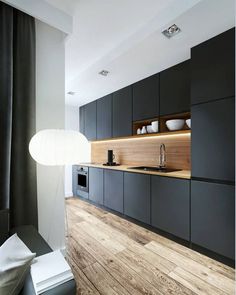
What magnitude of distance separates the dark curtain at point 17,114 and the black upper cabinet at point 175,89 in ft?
5.95

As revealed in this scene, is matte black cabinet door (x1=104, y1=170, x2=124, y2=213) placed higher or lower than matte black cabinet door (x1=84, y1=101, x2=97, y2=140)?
lower

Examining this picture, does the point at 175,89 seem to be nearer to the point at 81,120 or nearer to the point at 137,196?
the point at 137,196

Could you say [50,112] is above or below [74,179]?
above

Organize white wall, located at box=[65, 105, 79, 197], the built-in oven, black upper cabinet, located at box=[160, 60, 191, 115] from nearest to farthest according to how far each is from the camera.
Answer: black upper cabinet, located at box=[160, 60, 191, 115] < the built-in oven < white wall, located at box=[65, 105, 79, 197]

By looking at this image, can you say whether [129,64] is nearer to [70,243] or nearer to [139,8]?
[139,8]

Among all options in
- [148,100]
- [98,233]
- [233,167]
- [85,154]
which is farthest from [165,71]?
[98,233]

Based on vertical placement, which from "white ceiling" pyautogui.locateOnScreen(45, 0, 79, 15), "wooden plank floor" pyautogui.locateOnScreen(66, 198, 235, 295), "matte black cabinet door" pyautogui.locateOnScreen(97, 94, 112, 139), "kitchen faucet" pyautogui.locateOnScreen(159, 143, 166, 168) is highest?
"white ceiling" pyautogui.locateOnScreen(45, 0, 79, 15)

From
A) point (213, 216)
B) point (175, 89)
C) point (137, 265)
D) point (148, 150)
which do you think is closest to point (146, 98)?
point (175, 89)

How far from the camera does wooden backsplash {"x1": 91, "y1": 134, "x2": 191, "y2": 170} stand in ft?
9.19

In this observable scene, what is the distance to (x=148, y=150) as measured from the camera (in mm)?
3383

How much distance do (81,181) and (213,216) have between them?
10.1 ft

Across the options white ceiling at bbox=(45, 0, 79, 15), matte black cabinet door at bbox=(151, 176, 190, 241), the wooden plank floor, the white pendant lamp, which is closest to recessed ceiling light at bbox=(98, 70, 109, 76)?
white ceiling at bbox=(45, 0, 79, 15)

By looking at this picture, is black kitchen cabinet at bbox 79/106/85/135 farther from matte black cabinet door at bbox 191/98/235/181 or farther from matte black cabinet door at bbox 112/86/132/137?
matte black cabinet door at bbox 191/98/235/181

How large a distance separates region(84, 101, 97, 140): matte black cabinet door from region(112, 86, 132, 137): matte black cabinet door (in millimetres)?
762
